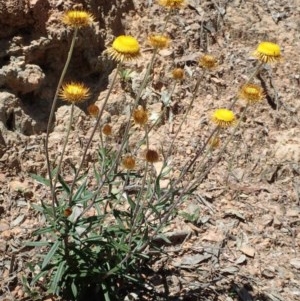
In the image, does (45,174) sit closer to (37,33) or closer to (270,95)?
(37,33)

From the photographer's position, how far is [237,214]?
5.72 metres

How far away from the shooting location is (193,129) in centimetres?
639

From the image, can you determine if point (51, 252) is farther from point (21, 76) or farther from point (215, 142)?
point (21, 76)

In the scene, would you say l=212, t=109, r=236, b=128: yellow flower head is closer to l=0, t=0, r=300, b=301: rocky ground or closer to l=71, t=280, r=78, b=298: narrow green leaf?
l=71, t=280, r=78, b=298: narrow green leaf

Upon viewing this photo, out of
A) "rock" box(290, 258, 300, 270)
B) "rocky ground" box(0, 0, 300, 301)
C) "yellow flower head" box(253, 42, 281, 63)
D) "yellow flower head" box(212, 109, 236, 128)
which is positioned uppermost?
"yellow flower head" box(253, 42, 281, 63)

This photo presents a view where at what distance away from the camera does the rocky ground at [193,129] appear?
505cm

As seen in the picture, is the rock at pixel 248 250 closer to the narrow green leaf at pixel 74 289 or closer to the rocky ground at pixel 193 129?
the rocky ground at pixel 193 129

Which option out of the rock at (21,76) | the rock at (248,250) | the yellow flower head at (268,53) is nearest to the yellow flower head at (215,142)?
the yellow flower head at (268,53)

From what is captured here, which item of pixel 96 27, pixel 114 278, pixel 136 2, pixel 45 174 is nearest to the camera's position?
pixel 114 278

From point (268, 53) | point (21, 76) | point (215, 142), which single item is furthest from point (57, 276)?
point (21, 76)

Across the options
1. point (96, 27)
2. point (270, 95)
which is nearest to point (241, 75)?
point (270, 95)

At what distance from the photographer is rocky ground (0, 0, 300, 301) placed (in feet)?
16.6

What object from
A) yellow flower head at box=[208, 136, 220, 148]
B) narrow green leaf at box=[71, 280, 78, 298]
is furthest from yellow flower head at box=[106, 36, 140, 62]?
narrow green leaf at box=[71, 280, 78, 298]

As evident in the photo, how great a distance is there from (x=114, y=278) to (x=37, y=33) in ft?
9.36
